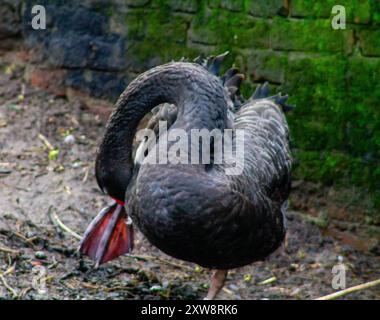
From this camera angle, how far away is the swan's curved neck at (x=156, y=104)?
12.1 feet

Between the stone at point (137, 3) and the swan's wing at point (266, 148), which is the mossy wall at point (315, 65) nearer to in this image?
the stone at point (137, 3)

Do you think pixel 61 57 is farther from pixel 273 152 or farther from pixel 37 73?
pixel 273 152

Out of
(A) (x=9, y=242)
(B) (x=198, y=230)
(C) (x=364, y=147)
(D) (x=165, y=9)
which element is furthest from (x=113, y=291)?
(D) (x=165, y=9)

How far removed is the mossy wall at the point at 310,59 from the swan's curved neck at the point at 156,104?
4.47 ft

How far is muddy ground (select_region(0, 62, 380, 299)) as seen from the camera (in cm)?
419

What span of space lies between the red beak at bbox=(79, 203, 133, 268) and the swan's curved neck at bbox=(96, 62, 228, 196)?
1.23ft

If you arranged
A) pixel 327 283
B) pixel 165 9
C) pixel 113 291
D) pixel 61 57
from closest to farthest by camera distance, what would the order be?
pixel 113 291 → pixel 327 283 → pixel 165 9 → pixel 61 57

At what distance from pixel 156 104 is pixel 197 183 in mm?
717

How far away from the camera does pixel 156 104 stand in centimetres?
397

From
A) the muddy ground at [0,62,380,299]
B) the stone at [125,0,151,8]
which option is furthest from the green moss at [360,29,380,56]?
the stone at [125,0,151,8]

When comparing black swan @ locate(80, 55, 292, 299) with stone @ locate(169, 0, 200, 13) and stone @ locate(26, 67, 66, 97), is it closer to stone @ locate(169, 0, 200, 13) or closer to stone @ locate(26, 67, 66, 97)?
stone @ locate(169, 0, 200, 13)

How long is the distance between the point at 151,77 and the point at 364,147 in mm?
1622

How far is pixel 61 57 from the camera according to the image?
5996 millimetres

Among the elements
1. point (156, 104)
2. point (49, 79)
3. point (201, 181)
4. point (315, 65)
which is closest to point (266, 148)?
point (156, 104)
